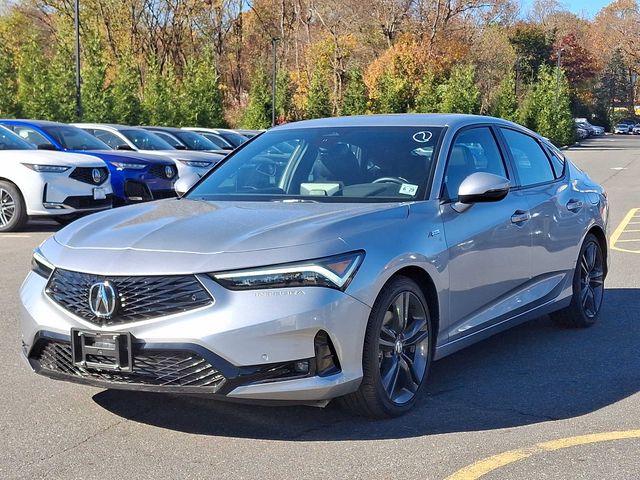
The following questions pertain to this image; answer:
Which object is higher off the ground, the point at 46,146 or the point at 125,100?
the point at 125,100

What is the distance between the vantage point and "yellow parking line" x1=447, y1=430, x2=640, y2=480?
370cm

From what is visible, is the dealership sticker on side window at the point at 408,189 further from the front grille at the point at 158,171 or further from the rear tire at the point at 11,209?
the front grille at the point at 158,171

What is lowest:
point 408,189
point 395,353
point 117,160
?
point 395,353

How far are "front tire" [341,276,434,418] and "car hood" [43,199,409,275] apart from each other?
36 cm

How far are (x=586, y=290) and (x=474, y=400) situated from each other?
223cm

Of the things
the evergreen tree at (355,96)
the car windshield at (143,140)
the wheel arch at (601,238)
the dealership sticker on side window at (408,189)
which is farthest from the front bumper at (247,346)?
the evergreen tree at (355,96)

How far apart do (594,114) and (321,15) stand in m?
63.7

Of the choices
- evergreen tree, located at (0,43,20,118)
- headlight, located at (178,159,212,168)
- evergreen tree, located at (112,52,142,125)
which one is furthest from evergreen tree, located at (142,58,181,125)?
headlight, located at (178,159,212,168)

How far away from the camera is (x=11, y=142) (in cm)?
1281

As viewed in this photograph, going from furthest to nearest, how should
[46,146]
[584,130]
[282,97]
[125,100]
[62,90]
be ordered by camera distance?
[584,130]
[282,97]
[125,100]
[62,90]
[46,146]

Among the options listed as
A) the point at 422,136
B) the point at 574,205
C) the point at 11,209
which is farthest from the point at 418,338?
the point at 11,209

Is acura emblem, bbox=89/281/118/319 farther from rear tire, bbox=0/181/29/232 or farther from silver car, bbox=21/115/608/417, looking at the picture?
rear tire, bbox=0/181/29/232

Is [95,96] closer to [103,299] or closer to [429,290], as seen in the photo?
[429,290]

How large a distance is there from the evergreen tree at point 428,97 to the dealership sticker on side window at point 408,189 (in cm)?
4706
